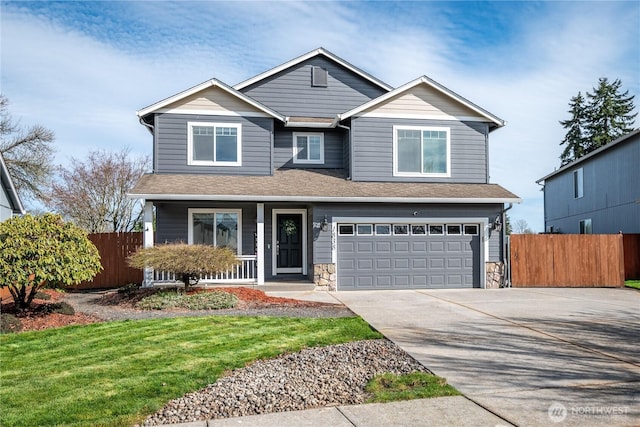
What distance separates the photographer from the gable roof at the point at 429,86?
15898mm

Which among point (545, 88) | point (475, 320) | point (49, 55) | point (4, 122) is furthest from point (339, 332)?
point (4, 122)

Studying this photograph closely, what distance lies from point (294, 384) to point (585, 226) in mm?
25639

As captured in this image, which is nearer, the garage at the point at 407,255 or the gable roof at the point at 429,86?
the garage at the point at 407,255

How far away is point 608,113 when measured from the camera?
1692 inches

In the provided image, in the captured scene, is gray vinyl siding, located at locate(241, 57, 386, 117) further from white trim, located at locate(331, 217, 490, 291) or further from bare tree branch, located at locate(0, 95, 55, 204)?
bare tree branch, located at locate(0, 95, 55, 204)

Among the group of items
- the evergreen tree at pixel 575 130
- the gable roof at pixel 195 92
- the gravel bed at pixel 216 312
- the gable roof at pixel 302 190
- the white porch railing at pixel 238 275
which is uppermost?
the evergreen tree at pixel 575 130

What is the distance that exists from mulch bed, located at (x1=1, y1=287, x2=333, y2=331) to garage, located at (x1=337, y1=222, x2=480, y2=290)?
11.4ft

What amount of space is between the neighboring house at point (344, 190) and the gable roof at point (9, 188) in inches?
258

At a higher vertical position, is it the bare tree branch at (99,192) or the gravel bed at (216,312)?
the bare tree branch at (99,192)

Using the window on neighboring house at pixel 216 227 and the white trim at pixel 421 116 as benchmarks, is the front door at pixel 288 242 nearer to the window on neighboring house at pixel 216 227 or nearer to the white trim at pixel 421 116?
the window on neighboring house at pixel 216 227

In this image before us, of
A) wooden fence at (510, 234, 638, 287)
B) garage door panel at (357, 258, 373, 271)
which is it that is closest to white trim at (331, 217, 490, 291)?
garage door panel at (357, 258, 373, 271)

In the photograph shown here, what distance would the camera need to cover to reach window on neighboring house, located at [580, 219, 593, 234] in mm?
25775

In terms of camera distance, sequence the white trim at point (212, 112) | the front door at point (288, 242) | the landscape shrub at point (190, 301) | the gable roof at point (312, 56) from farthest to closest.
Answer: the gable roof at point (312, 56) < the front door at point (288, 242) < the white trim at point (212, 112) < the landscape shrub at point (190, 301)

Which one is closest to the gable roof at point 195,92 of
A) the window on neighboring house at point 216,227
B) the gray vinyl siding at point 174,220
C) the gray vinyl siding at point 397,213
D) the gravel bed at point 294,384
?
the gray vinyl siding at point 174,220
